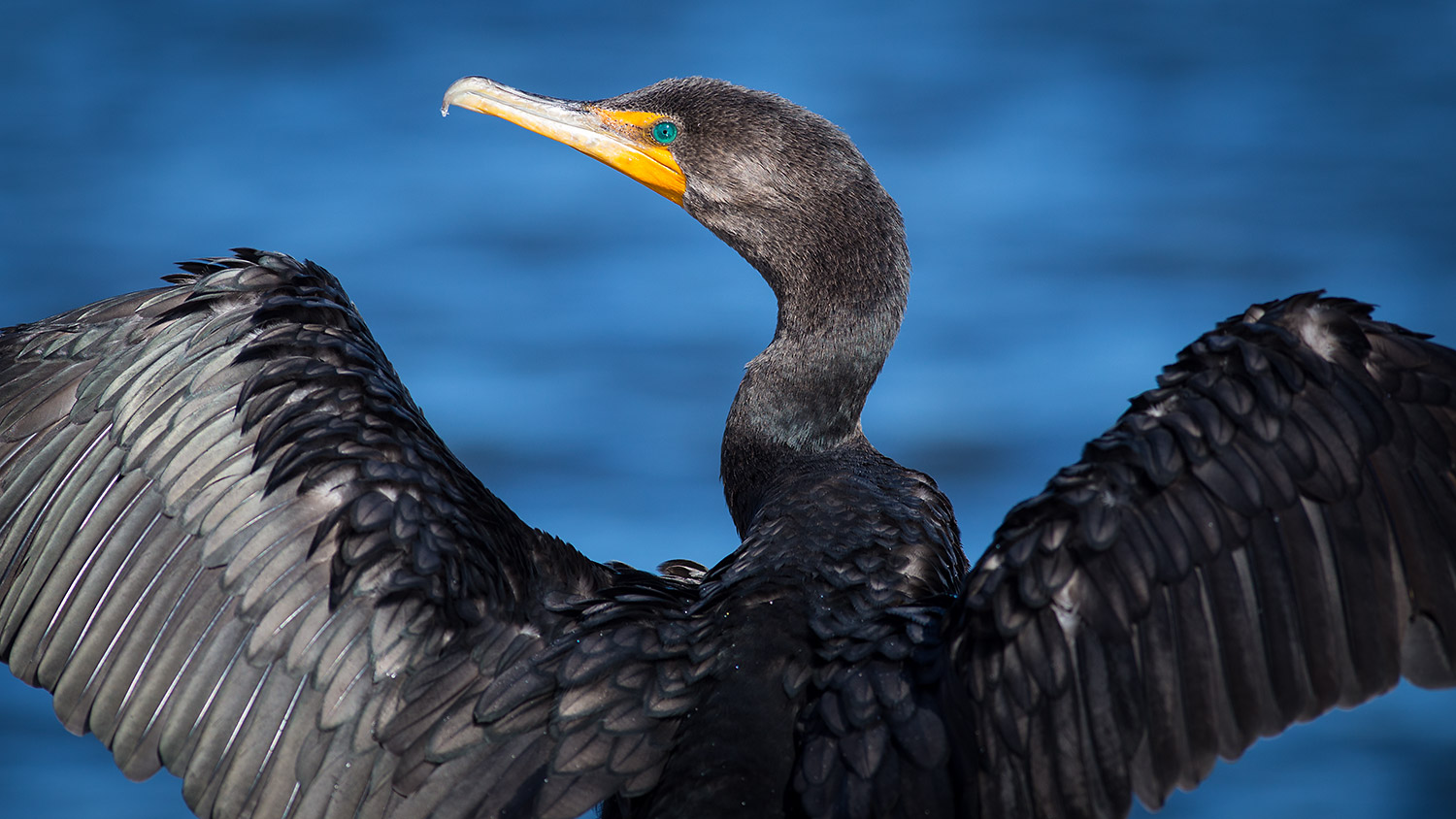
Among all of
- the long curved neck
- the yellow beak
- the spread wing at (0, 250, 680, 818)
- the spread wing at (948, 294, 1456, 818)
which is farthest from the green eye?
the spread wing at (948, 294, 1456, 818)

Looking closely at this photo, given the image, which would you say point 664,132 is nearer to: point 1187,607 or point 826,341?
point 826,341

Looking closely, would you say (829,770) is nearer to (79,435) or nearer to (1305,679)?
(1305,679)

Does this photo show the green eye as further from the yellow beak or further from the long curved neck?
the long curved neck

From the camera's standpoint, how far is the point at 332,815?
351cm

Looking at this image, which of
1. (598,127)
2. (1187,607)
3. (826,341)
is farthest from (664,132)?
(1187,607)

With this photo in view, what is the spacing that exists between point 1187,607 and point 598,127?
268 cm

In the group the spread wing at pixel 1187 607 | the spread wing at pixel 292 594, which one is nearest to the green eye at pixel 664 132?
the spread wing at pixel 292 594

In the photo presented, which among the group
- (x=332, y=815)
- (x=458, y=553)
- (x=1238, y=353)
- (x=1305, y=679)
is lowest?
(x=332, y=815)

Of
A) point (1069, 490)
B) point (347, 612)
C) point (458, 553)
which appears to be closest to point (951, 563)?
point (1069, 490)

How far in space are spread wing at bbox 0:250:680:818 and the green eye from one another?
4.41 feet

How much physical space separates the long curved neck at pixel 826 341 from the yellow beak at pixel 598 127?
50 cm

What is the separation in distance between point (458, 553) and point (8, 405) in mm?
1499

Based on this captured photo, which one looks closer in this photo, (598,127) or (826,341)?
(826,341)

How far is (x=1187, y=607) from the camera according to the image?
10.2ft
